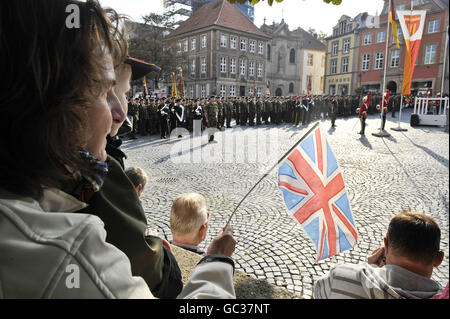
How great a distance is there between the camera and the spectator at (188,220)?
2346mm

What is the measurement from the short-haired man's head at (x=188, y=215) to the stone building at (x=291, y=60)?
5042 cm

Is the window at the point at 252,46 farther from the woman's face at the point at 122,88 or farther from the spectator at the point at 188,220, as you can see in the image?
the woman's face at the point at 122,88

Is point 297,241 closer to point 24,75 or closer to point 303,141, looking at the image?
point 303,141

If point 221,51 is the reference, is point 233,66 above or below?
below

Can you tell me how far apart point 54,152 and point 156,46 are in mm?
35474

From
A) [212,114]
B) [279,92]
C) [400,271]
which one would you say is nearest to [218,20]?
[279,92]

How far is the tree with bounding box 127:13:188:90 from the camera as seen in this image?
32.2 meters

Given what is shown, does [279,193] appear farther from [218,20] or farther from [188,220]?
[218,20]

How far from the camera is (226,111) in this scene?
62.8ft

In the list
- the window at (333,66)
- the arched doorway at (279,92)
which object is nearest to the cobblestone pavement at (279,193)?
the window at (333,66)

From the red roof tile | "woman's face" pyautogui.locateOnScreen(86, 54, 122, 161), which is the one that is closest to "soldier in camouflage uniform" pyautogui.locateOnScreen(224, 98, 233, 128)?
"woman's face" pyautogui.locateOnScreen(86, 54, 122, 161)

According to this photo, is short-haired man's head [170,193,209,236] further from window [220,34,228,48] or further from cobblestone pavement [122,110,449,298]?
window [220,34,228,48]

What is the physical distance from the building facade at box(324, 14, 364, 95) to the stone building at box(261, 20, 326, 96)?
14.7ft

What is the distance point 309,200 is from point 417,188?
5321mm
